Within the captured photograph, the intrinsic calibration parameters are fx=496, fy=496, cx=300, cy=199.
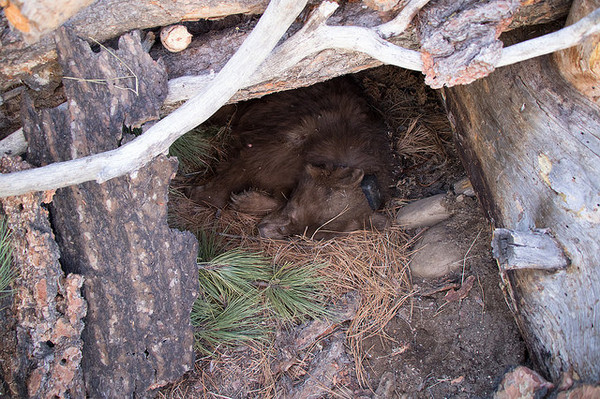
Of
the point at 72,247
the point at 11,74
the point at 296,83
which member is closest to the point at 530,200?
the point at 296,83

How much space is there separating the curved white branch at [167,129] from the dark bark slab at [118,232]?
0.24 metres

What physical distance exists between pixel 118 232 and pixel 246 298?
1.00 metres

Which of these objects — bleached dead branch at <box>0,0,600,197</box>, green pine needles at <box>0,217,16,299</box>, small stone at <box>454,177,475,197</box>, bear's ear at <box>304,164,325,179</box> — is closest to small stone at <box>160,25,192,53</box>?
bleached dead branch at <box>0,0,600,197</box>

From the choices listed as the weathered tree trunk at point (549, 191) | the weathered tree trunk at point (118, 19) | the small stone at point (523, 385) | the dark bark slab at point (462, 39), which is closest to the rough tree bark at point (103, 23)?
the weathered tree trunk at point (118, 19)

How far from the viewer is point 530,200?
239cm

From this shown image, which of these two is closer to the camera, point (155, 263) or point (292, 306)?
point (155, 263)

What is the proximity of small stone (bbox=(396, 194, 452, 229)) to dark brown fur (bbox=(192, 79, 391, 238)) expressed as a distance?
22 centimetres

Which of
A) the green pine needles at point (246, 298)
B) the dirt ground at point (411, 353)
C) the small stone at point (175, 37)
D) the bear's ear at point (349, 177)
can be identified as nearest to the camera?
the small stone at point (175, 37)

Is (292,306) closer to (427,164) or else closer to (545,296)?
(545,296)

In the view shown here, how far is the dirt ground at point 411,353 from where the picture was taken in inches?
110

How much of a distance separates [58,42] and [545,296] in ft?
8.17

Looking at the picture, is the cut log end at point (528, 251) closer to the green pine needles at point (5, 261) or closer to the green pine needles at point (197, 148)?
the green pine needles at point (5, 261)

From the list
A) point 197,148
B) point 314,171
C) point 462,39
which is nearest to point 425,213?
point 314,171

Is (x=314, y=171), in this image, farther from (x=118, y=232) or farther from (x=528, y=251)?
(x=528, y=251)
